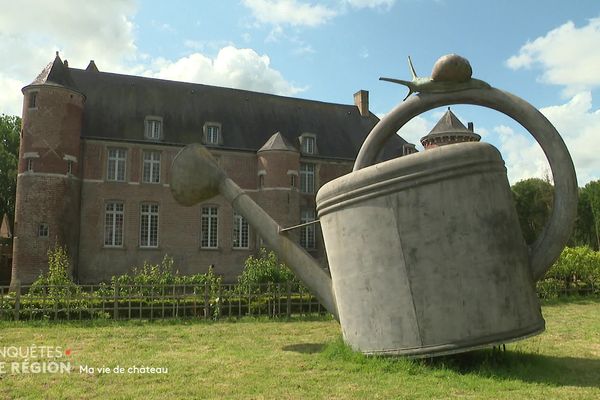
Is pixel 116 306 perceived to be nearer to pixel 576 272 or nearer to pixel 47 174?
pixel 47 174

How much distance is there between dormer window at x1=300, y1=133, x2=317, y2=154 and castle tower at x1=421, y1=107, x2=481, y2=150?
21.6 feet

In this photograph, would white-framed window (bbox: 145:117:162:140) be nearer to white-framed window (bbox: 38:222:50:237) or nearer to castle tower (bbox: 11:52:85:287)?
castle tower (bbox: 11:52:85:287)

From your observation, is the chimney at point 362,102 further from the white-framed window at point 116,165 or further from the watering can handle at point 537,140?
the watering can handle at point 537,140

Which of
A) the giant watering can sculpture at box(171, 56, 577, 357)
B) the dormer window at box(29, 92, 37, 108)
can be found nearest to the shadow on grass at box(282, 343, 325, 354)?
the giant watering can sculpture at box(171, 56, 577, 357)

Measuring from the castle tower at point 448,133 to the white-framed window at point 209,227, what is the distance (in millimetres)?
13218

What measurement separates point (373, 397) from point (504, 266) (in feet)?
6.96

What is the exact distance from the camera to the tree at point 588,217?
45906mm

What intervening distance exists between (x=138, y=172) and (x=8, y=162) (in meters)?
16.0

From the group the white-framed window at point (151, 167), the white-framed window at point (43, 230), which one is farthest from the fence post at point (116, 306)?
the white-framed window at point (151, 167)

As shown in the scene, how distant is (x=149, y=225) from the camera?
1069 inches

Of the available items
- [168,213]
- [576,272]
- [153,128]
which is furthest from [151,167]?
[576,272]

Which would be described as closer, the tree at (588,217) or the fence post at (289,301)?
the fence post at (289,301)

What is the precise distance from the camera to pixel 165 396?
539 cm

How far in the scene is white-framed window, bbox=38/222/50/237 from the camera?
23.6m
